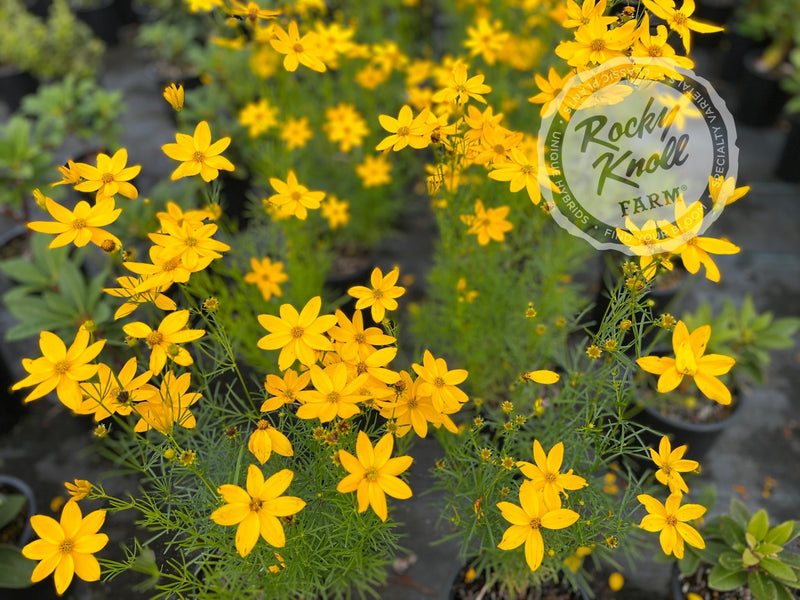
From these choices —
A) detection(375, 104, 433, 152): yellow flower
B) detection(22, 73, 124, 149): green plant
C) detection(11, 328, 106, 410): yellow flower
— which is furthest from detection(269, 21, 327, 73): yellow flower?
detection(22, 73, 124, 149): green plant

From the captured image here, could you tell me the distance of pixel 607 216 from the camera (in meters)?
1.64

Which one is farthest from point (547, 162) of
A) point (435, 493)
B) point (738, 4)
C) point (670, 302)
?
point (738, 4)

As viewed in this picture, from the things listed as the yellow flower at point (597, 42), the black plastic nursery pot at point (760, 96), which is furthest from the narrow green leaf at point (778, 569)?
the black plastic nursery pot at point (760, 96)

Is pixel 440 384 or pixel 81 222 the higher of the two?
pixel 81 222

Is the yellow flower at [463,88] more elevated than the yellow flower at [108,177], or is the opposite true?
the yellow flower at [463,88]

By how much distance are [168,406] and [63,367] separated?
0.19m

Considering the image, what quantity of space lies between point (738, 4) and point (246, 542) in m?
5.44

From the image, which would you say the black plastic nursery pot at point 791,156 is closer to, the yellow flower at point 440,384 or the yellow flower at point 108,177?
the yellow flower at point 440,384

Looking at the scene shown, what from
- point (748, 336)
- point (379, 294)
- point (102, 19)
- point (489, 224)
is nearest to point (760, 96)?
point (748, 336)

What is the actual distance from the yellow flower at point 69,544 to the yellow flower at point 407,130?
85cm

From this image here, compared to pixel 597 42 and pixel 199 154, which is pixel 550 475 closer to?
pixel 597 42

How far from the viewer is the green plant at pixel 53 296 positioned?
208 cm

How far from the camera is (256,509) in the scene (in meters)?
0.87

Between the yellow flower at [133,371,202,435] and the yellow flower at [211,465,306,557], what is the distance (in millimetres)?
210
